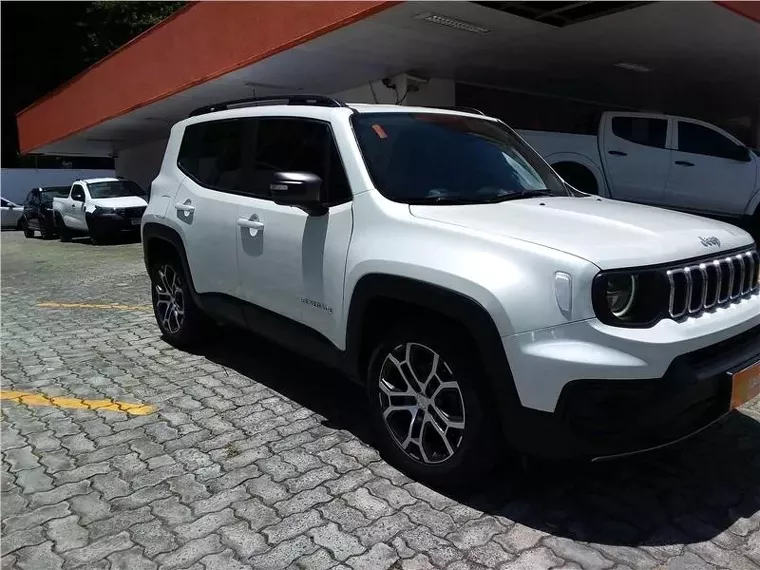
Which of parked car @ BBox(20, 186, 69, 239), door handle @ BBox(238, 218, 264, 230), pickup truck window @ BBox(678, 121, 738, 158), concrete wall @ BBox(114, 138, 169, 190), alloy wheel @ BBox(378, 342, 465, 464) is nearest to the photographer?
alloy wheel @ BBox(378, 342, 465, 464)

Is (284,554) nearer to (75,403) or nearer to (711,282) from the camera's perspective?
(711,282)

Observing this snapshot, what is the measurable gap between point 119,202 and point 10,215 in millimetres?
12785

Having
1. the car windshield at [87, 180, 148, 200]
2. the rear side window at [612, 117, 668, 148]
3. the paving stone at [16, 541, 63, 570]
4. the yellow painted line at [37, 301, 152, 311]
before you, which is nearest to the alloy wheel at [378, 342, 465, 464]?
the paving stone at [16, 541, 63, 570]

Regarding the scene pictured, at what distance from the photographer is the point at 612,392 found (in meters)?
2.53

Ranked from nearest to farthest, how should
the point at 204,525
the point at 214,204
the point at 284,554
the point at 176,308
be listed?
the point at 284,554 → the point at 204,525 → the point at 214,204 → the point at 176,308

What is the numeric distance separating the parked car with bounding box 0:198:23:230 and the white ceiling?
13.1 meters

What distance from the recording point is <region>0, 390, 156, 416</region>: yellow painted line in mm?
4234

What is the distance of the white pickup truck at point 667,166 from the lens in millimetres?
9016

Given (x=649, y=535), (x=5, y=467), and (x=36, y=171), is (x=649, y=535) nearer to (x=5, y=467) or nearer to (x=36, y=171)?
(x=5, y=467)

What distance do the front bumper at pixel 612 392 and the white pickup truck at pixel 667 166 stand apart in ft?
22.1

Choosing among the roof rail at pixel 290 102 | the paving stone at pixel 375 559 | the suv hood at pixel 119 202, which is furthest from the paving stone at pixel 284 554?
the suv hood at pixel 119 202

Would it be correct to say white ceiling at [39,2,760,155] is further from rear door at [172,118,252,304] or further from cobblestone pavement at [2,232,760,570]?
cobblestone pavement at [2,232,760,570]

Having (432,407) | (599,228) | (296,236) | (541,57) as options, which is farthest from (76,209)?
(599,228)

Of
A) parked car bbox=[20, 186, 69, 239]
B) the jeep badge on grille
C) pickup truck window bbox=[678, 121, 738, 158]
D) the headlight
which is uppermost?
pickup truck window bbox=[678, 121, 738, 158]
